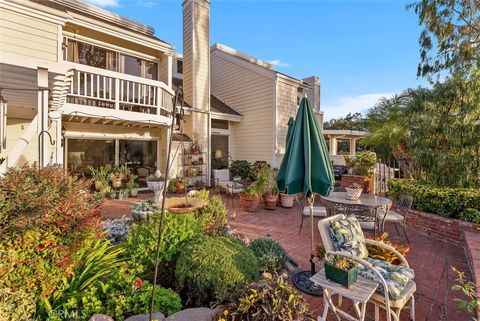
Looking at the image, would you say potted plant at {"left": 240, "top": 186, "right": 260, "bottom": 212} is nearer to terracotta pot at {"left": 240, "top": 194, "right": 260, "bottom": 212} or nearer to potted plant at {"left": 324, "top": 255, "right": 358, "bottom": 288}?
terracotta pot at {"left": 240, "top": 194, "right": 260, "bottom": 212}

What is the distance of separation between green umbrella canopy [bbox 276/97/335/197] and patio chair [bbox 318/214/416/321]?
50 centimetres

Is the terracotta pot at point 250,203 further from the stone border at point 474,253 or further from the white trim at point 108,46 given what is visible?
the white trim at point 108,46

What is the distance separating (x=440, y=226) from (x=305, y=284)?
4083 millimetres

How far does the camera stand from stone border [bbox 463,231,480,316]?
315 cm

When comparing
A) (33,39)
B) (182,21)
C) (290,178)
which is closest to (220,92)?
(182,21)

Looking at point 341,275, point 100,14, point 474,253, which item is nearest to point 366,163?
point 474,253

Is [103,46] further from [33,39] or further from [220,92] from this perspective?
[220,92]

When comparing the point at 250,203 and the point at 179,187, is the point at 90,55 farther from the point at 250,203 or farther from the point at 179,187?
the point at 250,203

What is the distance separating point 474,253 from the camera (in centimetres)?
373

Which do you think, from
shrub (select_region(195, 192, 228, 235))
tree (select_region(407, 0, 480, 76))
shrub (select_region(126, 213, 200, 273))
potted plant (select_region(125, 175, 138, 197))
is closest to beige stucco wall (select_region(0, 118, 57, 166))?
potted plant (select_region(125, 175, 138, 197))

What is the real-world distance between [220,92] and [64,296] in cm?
1315

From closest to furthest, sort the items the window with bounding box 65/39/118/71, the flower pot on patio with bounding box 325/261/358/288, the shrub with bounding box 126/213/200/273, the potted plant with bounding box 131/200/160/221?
the flower pot on patio with bounding box 325/261/358/288 → the shrub with bounding box 126/213/200/273 → the potted plant with bounding box 131/200/160/221 → the window with bounding box 65/39/118/71

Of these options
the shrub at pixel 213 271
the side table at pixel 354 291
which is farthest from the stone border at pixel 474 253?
the shrub at pixel 213 271

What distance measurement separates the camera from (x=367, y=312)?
289cm
